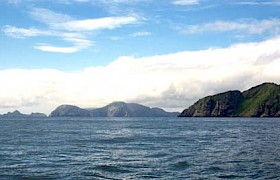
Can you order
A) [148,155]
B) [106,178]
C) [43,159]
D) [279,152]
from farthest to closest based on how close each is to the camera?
1. [279,152]
2. [148,155]
3. [43,159]
4. [106,178]

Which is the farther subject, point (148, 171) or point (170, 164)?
point (170, 164)

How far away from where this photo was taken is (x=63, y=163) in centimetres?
5928

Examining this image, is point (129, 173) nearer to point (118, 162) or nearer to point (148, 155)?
point (118, 162)

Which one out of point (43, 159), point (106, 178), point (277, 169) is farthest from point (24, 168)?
point (277, 169)

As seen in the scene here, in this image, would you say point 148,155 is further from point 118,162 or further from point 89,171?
point 89,171

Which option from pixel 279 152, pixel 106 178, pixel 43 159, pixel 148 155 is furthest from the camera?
pixel 279 152

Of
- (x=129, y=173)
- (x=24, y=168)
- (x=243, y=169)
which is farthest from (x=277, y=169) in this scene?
(x=24, y=168)

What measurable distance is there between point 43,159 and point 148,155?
1841cm

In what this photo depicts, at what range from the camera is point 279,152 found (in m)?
76.5

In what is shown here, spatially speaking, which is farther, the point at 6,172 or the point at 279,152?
the point at 279,152

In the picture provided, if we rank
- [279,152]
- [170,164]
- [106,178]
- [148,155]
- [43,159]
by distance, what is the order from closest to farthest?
[106,178] → [170,164] → [43,159] → [148,155] → [279,152]

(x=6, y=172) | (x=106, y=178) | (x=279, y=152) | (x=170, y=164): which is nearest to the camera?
(x=106, y=178)

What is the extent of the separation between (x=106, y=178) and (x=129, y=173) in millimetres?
3973

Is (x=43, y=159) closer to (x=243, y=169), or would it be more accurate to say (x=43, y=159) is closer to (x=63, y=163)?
(x=63, y=163)
